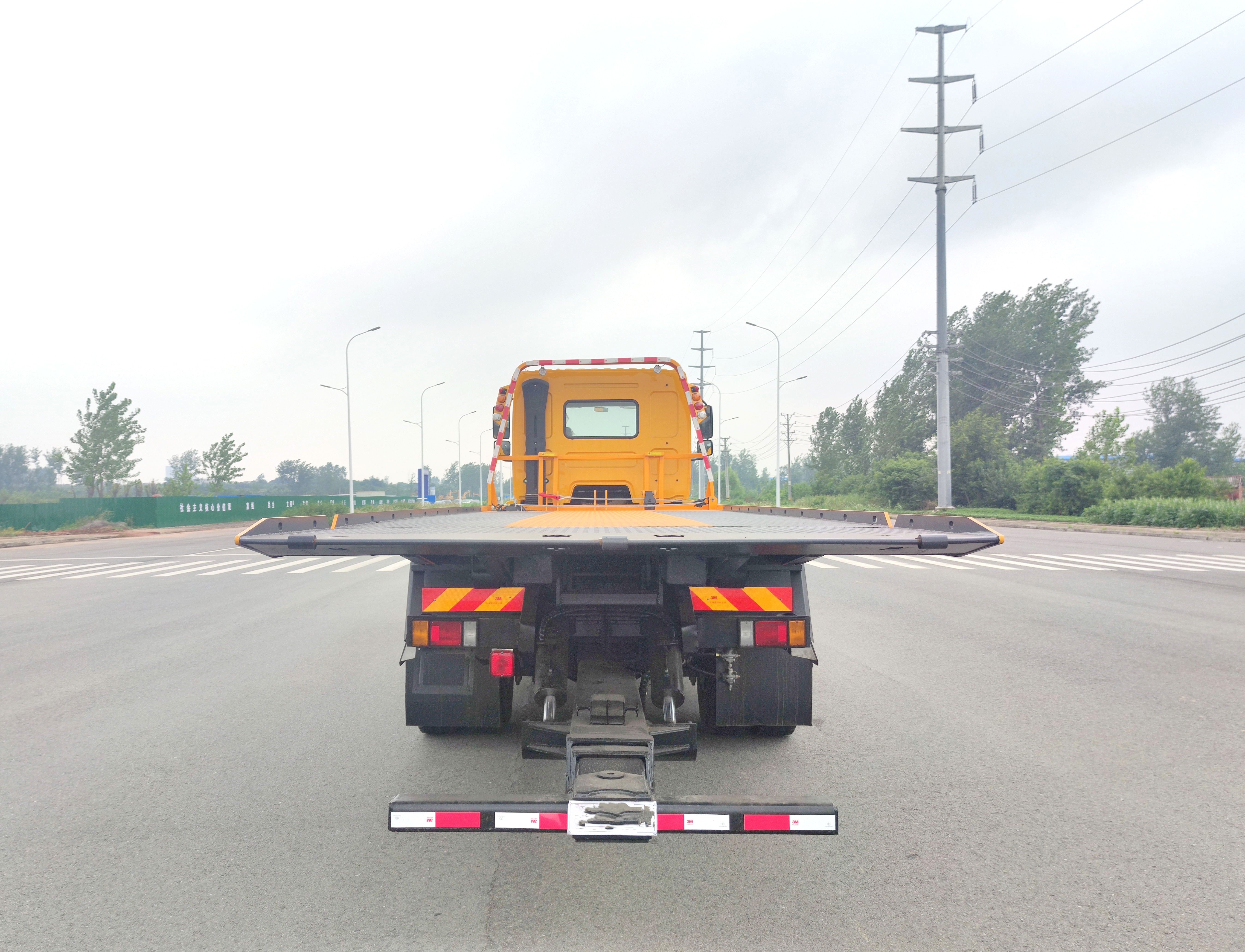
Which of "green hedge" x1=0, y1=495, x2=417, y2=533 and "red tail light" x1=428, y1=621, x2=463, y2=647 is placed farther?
"green hedge" x1=0, y1=495, x2=417, y2=533

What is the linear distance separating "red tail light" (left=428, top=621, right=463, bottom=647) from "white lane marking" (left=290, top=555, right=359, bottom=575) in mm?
11504

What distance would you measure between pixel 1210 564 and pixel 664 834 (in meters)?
17.1

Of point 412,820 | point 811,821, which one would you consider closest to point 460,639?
point 412,820

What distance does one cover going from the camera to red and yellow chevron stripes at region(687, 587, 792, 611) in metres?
3.46

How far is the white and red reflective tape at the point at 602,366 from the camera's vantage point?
332 inches

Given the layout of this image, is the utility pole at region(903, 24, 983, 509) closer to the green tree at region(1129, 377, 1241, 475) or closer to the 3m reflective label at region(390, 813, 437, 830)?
the 3m reflective label at region(390, 813, 437, 830)

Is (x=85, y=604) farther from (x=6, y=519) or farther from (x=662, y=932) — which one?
(x=6, y=519)

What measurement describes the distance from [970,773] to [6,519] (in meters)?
42.5

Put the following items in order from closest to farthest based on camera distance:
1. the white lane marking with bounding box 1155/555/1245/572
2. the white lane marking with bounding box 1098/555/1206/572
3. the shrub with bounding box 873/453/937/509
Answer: the white lane marking with bounding box 1155/555/1245/572 < the white lane marking with bounding box 1098/555/1206/572 < the shrub with bounding box 873/453/937/509

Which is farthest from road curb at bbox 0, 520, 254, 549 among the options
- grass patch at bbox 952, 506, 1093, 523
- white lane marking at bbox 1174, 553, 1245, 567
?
grass patch at bbox 952, 506, 1093, 523

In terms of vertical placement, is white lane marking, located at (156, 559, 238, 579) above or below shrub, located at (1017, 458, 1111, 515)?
below

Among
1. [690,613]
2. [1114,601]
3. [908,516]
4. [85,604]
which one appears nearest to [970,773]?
[908,516]

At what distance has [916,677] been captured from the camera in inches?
242

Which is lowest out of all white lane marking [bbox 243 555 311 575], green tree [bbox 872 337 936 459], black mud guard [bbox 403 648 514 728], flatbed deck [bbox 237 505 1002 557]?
white lane marking [bbox 243 555 311 575]
